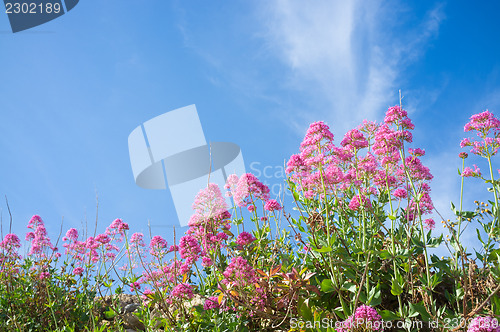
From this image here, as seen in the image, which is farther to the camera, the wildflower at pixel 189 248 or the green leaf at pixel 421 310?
the wildflower at pixel 189 248

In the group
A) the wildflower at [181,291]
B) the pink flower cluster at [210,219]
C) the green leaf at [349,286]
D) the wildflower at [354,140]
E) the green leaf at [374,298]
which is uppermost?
the wildflower at [354,140]

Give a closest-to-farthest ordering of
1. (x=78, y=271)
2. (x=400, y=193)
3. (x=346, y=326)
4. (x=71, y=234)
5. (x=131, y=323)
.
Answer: (x=346, y=326)
(x=400, y=193)
(x=131, y=323)
(x=78, y=271)
(x=71, y=234)

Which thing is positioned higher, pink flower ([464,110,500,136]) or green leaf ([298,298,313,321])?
pink flower ([464,110,500,136])

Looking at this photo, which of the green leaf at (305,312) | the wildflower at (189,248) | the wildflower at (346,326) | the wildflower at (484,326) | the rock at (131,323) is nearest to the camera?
the wildflower at (484,326)

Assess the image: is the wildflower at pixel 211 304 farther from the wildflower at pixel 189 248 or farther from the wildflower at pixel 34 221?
the wildflower at pixel 34 221

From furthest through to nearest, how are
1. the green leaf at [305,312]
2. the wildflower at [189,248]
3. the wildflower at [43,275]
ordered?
the wildflower at [43,275]
the wildflower at [189,248]
the green leaf at [305,312]

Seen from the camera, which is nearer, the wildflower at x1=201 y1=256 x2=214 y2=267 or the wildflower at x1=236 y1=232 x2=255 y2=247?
the wildflower at x1=236 y1=232 x2=255 y2=247

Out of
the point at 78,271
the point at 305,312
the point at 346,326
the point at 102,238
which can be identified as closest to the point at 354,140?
the point at 305,312

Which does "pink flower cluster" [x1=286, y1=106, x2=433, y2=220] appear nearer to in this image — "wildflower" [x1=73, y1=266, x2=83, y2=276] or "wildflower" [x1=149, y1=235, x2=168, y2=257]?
"wildflower" [x1=149, y1=235, x2=168, y2=257]

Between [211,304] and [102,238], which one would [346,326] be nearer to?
[211,304]

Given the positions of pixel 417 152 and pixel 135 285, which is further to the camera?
pixel 417 152

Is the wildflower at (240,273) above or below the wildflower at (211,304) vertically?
above

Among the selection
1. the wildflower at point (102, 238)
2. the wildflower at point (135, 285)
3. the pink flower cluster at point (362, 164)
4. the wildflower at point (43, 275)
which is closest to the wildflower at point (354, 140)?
the pink flower cluster at point (362, 164)

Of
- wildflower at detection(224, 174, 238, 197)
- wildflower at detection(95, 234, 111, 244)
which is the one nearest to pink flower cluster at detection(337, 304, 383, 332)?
wildflower at detection(224, 174, 238, 197)
